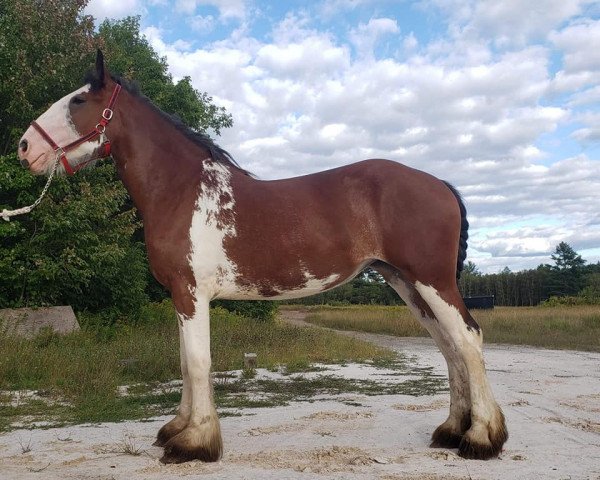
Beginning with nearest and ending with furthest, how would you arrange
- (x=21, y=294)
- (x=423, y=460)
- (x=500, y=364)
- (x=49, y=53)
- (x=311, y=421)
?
(x=423, y=460) → (x=311, y=421) → (x=500, y=364) → (x=21, y=294) → (x=49, y=53)

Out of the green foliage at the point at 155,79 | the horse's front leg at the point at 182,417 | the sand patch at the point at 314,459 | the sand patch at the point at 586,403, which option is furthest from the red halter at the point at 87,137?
the green foliage at the point at 155,79

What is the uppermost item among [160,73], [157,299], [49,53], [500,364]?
[160,73]

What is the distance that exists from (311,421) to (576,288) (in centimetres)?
6014

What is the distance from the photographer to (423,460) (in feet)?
12.9

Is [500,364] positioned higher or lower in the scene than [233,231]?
lower

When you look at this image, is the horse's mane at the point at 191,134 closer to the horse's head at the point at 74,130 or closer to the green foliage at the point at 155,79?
the horse's head at the point at 74,130

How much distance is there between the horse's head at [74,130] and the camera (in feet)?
13.9

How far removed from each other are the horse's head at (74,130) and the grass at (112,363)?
2.83 metres

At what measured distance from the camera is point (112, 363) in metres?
8.35

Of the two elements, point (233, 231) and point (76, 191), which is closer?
point (233, 231)

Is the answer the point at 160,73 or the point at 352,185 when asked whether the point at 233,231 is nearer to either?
the point at 352,185

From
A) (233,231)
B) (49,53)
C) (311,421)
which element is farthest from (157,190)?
(49,53)

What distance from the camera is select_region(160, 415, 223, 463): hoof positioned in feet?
12.8

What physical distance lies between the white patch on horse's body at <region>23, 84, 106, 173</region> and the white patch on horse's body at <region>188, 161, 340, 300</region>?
1022 mm
